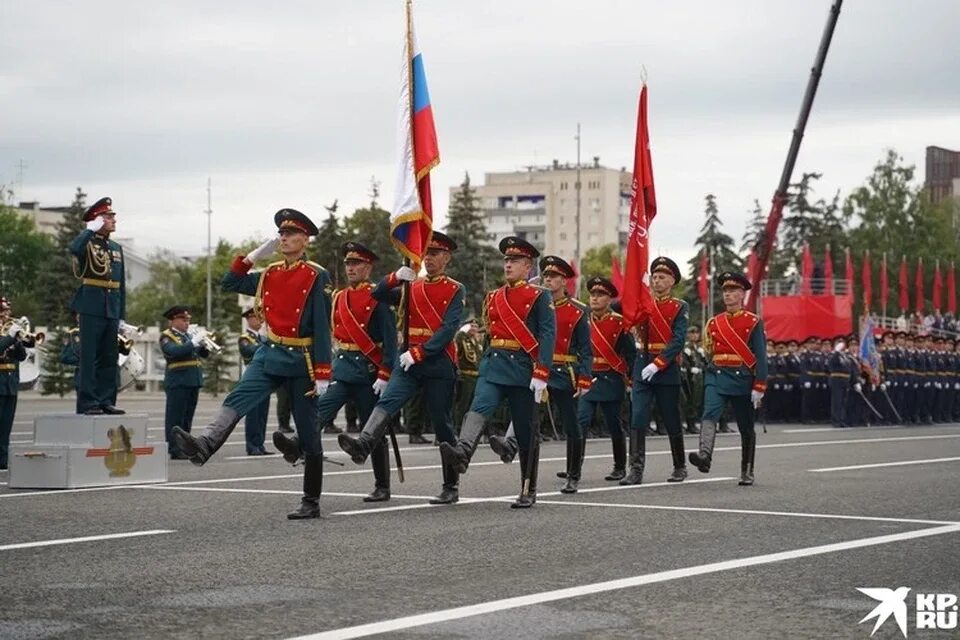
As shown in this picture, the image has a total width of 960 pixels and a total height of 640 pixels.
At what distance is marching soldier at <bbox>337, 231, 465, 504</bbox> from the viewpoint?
1330 centimetres

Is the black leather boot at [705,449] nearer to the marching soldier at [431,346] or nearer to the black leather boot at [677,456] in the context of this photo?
the black leather boot at [677,456]

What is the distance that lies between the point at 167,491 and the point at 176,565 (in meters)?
5.21

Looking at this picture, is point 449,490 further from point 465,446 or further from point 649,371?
point 649,371

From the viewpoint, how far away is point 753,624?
7.65 metres

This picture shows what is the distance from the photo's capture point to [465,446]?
13188mm

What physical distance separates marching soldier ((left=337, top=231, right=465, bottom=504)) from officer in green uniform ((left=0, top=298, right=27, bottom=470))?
538 centimetres

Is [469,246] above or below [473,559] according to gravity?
above

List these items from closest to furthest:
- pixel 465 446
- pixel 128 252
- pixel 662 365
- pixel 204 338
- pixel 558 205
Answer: pixel 465 446 → pixel 662 365 → pixel 204 338 → pixel 128 252 → pixel 558 205

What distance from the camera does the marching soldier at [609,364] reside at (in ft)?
55.2

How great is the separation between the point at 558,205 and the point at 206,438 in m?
175

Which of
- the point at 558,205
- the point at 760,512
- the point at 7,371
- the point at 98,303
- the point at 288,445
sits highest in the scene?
the point at 558,205

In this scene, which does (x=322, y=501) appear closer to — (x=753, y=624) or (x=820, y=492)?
(x=820, y=492)

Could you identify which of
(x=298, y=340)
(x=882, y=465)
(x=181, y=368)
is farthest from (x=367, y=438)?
(x=882, y=465)

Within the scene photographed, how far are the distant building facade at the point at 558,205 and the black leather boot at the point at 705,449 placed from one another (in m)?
164
